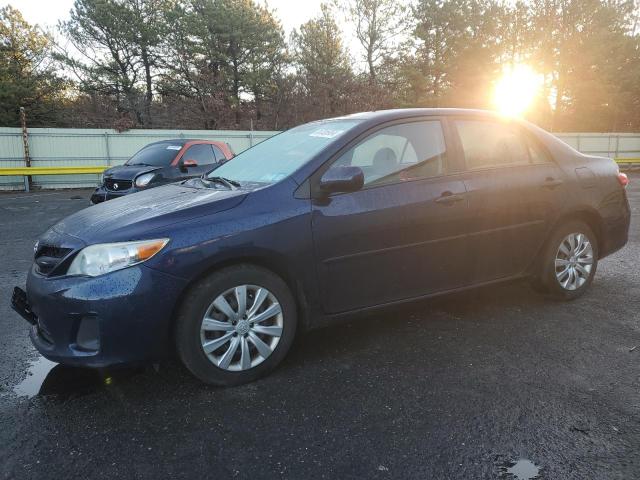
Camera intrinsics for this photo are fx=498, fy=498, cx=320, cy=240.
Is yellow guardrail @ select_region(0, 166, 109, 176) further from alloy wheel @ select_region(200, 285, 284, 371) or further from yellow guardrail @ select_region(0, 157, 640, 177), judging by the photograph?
alloy wheel @ select_region(200, 285, 284, 371)

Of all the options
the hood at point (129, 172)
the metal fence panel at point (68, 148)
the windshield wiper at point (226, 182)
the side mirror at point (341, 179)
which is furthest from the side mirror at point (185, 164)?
the metal fence panel at point (68, 148)

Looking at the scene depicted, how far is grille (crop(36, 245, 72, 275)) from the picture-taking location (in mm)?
2742

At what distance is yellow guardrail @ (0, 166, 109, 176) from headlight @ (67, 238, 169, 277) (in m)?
16.0

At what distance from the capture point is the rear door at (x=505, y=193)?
369 cm

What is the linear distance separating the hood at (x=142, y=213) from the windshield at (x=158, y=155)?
21.6 feet

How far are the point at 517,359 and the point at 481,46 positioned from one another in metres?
36.5

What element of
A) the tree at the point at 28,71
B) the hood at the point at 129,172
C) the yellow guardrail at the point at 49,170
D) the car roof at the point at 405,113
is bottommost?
the hood at the point at 129,172

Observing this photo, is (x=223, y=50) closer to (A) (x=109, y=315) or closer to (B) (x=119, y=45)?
(B) (x=119, y=45)

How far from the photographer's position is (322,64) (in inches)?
1358

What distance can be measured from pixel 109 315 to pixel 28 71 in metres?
33.5

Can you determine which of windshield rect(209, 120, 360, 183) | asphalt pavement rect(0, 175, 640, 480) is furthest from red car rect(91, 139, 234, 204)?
asphalt pavement rect(0, 175, 640, 480)

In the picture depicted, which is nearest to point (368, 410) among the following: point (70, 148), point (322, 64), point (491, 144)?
point (491, 144)

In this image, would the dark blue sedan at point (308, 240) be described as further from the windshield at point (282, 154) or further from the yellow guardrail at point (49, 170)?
the yellow guardrail at point (49, 170)

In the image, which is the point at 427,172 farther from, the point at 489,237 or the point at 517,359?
the point at 517,359
